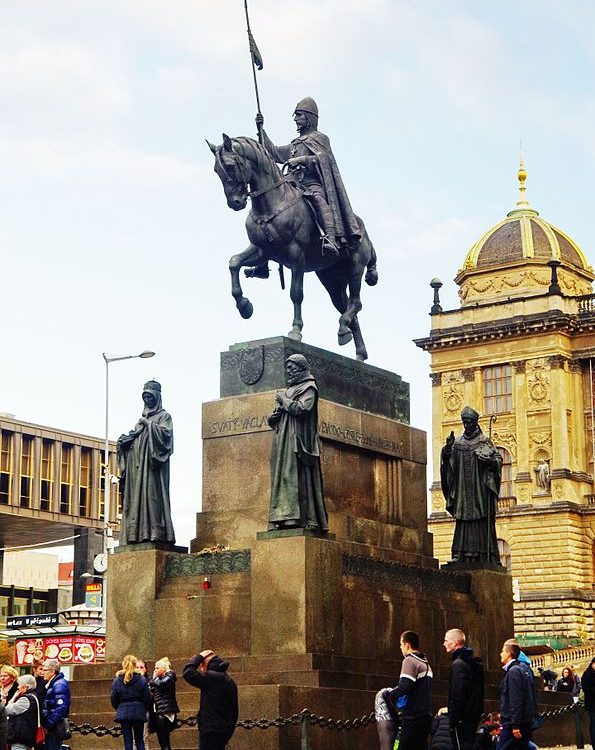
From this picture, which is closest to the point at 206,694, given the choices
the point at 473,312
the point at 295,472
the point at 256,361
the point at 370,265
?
the point at 295,472

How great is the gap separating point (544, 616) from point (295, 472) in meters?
58.3

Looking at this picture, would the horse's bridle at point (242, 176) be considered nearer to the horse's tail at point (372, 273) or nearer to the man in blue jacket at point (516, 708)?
the horse's tail at point (372, 273)

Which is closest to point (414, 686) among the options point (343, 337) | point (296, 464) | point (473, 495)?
point (296, 464)

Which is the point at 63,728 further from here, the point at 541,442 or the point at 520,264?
the point at 520,264

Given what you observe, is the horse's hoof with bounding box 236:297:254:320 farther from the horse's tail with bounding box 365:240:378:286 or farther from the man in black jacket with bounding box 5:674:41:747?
the man in black jacket with bounding box 5:674:41:747

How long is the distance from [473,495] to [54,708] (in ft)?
32.1

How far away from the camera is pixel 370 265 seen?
85.2 ft

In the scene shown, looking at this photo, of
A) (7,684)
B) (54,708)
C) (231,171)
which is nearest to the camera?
(7,684)

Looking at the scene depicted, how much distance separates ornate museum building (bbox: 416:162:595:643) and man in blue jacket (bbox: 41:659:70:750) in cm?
5835

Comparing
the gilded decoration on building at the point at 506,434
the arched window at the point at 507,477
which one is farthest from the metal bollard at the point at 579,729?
the gilded decoration on building at the point at 506,434

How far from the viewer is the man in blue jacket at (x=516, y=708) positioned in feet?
48.6

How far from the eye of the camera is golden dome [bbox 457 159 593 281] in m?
84.6

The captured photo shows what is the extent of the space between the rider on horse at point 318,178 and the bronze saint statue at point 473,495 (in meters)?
3.48

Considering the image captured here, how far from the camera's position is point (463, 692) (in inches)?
592
